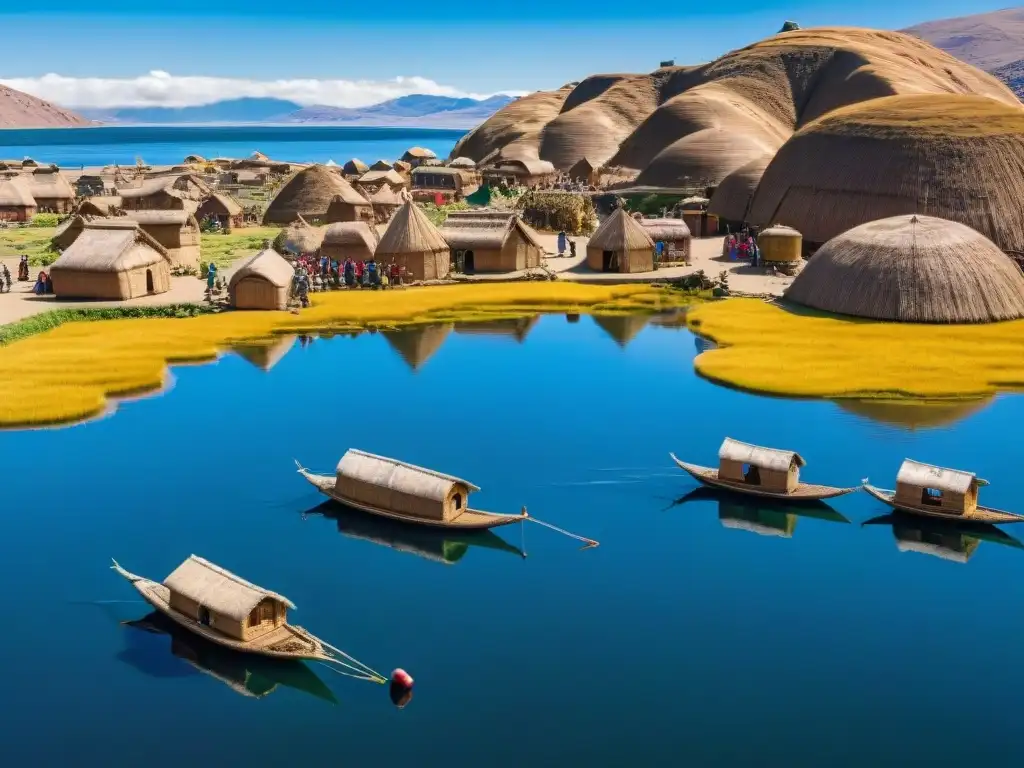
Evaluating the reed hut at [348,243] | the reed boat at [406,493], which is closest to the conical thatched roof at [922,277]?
the reed hut at [348,243]

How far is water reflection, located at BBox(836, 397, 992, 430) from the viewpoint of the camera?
114 ft

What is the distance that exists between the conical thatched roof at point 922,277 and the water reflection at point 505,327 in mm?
13688

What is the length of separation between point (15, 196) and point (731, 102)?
247 ft

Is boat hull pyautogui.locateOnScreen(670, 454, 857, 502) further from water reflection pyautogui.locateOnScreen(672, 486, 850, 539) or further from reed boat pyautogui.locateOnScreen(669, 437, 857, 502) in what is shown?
water reflection pyautogui.locateOnScreen(672, 486, 850, 539)

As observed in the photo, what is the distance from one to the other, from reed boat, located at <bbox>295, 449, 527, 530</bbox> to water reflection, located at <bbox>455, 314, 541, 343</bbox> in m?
21.1

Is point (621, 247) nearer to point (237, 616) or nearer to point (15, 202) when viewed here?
point (237, 616)

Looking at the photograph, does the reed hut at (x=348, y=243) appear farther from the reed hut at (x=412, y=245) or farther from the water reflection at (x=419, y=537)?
the water reflection at (x=419, y=537)

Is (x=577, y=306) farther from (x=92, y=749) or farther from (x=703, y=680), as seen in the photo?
(x=92, y=749)

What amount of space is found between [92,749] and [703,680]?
10.6 m

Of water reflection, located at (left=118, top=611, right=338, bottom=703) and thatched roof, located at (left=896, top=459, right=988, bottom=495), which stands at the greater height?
thatched roof, located at (left=896, top=459, right=988, bottom=495)

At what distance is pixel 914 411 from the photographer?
118ft

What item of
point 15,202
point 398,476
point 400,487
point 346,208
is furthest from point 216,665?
point 15,202

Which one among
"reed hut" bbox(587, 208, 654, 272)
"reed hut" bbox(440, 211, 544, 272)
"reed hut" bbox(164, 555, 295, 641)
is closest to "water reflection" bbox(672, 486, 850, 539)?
"reed hut" bbox(164, 555, 295, 641)

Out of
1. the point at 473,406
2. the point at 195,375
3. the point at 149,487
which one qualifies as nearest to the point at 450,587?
the point at 149,487
